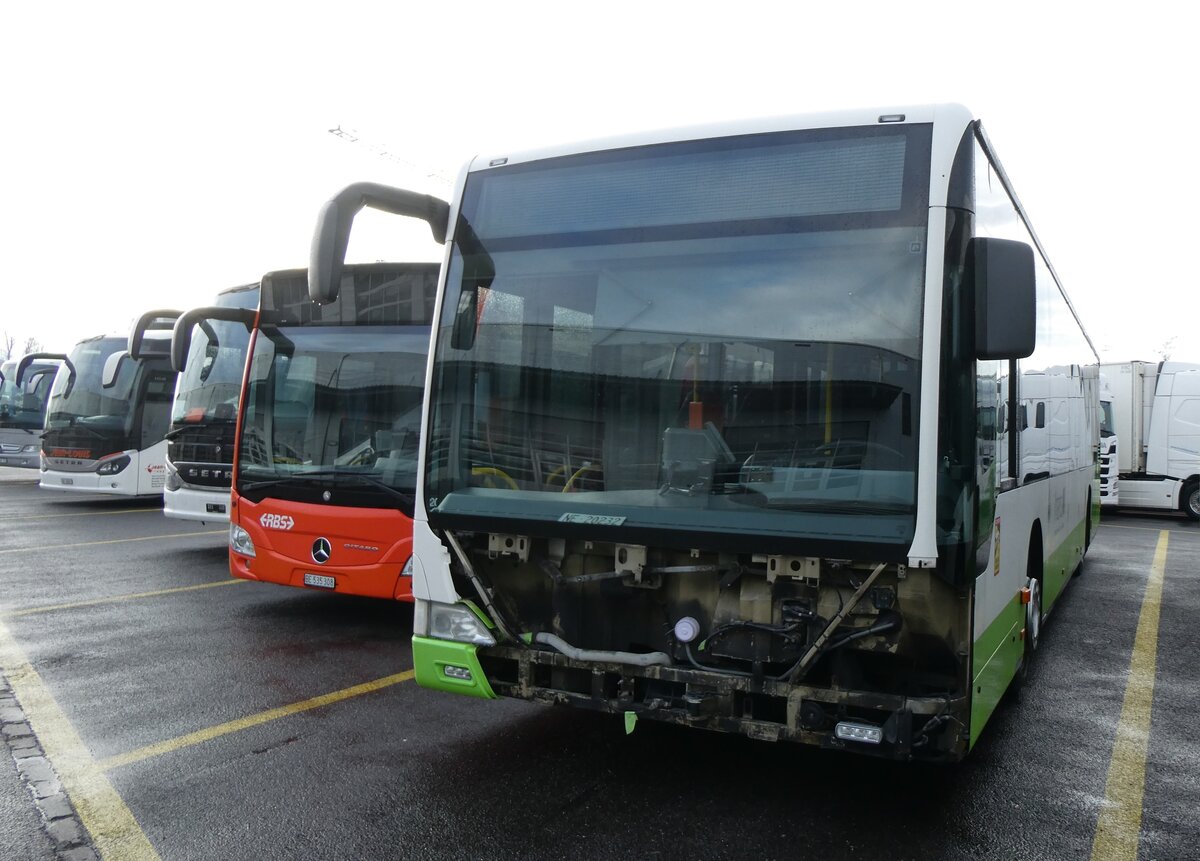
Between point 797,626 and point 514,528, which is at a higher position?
point 514,528

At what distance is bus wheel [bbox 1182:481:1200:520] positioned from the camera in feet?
62.3

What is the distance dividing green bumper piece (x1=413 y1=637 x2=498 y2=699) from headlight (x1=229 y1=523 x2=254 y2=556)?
12.1 ft

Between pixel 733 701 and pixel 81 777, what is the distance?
9.95 ft

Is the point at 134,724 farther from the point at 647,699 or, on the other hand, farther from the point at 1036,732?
the point at 1036,732

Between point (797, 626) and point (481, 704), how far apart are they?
259cm

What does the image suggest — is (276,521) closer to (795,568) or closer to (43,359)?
(795,568)

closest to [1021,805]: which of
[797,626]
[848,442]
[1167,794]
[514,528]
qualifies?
[1167,794]

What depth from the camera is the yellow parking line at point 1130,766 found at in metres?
3.93

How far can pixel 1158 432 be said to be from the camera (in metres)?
19.2

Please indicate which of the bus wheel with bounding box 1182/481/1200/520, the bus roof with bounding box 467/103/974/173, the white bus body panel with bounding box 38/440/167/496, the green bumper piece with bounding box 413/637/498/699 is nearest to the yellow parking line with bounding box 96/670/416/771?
the green bumper piece with bounding box 413/637/498/699

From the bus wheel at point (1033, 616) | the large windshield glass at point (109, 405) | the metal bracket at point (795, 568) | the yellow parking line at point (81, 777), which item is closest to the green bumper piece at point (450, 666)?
the yellow parking line at point (81, 777)

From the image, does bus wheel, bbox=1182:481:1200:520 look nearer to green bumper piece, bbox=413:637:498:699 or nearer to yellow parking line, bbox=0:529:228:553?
yellow parking line, bbox=0:529:228:553

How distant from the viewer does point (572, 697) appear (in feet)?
13.4

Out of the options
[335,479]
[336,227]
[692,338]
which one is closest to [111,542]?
[335,479]
